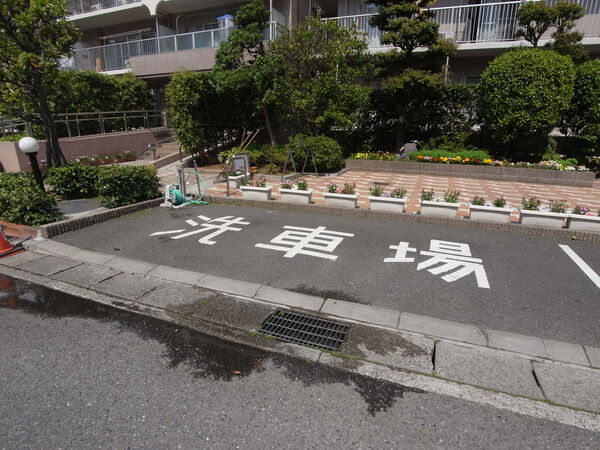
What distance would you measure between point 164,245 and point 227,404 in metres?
4.18

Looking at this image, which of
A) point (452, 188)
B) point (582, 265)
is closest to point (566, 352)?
point (582, 265)

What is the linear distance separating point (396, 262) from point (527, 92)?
386 inches

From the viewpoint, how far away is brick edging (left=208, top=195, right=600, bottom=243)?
6.95 metres

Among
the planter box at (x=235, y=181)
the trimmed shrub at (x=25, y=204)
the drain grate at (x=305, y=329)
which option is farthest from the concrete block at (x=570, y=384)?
the planter box at (x=235, y=181)

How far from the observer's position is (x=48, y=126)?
10805 millimetres

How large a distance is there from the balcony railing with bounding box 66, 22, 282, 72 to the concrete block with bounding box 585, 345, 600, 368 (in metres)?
16.1

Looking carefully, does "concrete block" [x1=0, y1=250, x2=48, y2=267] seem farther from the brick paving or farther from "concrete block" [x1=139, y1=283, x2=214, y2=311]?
the brick paving

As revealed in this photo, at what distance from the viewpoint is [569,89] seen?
11.7 m

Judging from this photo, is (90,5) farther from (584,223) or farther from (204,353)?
(584,223)

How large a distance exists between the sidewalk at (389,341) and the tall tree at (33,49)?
6931 mm

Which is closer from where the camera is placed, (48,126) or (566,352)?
(566,352)

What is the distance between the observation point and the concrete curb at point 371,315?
3.71 metres

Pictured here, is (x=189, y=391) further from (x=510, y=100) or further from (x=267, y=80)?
(x=510, y=100)

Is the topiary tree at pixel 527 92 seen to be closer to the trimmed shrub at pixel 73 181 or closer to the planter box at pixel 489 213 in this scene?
the planter box at pixel 489 213
